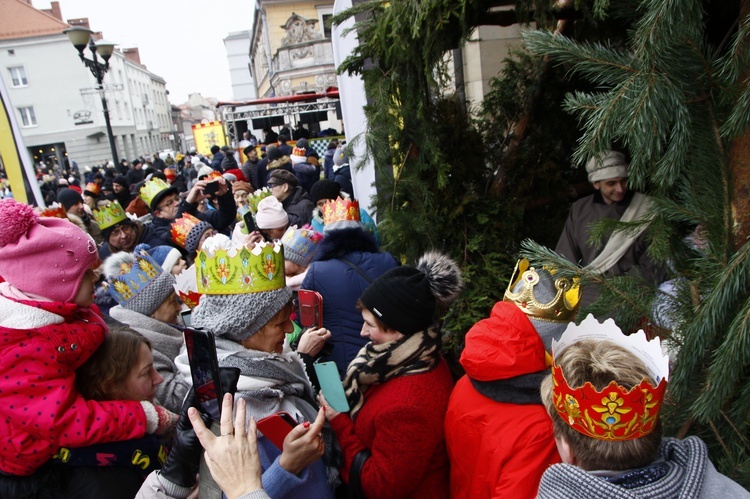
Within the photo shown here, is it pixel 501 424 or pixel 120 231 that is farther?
pixel 120 231

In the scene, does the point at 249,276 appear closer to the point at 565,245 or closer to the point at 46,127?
the point at 565,245

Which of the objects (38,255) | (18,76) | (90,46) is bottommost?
(38,255)

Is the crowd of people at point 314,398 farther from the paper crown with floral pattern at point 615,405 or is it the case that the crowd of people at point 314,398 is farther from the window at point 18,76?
the window at point 18,76

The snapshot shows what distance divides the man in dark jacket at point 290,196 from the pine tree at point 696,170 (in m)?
4.74

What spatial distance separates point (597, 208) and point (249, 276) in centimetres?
220

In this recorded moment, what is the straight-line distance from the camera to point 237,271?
202cm

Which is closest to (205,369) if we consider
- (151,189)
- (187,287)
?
(187,287)

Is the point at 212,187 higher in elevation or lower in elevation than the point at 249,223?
higher

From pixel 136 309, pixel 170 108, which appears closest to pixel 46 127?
pixel 170 108

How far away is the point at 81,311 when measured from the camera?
2096 mm

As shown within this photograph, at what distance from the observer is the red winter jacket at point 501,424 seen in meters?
1.68

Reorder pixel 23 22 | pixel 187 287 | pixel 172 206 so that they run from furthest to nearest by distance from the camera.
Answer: pixel 23 22 < pixel 172 206 < pixel 187 287

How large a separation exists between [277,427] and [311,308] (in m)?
1.32

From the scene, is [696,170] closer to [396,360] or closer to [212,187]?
[396,360]
